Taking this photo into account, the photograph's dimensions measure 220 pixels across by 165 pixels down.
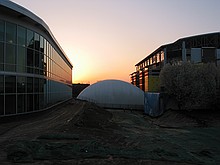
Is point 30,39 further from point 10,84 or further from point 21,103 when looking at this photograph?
point 21,103

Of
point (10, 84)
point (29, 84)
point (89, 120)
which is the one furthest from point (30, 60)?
point (89, 120)

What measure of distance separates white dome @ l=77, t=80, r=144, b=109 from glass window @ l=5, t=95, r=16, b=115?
31.5 meters

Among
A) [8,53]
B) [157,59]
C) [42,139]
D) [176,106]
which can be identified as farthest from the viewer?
[157,59]

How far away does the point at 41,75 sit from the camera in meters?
28.8

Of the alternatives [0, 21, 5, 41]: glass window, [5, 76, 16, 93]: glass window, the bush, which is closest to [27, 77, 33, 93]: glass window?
[5, 76, 16, 93]: glass window

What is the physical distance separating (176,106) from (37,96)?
23.0 m

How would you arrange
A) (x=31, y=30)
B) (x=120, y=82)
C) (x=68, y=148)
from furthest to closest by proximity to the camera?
1. (x=120, y=82)
2. (x=31, y=30)
3. (x=68, y=148)

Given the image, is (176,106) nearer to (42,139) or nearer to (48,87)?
(48,87)

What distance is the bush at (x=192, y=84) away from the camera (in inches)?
1352

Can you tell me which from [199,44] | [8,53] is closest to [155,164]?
[8,53]

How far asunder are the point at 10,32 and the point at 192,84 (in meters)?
25.4

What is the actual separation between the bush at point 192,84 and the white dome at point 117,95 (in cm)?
1506

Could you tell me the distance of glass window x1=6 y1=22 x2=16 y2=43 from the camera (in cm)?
2248

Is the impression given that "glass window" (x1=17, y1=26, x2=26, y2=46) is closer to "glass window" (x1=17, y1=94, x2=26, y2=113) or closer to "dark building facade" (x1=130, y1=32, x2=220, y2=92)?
"glass window" (x1=17, y1=94, x2=26, y2=113)
